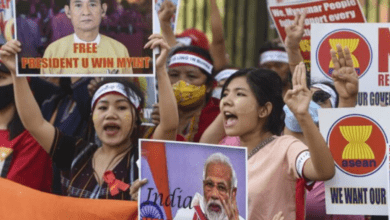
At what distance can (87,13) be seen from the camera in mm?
4824

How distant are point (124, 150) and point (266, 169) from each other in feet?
3.32

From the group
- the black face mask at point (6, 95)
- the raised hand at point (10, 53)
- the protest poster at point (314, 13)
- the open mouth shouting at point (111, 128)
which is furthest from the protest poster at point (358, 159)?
the black face mask at point (6, 95)

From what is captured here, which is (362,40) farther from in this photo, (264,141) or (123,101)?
(123,101)

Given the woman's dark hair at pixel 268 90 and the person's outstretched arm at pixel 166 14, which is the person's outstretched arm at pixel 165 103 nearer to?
the woman's dark hair at pixel 268 90

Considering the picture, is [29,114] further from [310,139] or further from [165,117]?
[310,139]

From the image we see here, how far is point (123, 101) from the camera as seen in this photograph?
507cm

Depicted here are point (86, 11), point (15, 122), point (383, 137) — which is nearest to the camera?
point (383, 137)

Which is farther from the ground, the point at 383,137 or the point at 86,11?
the point at 86,11

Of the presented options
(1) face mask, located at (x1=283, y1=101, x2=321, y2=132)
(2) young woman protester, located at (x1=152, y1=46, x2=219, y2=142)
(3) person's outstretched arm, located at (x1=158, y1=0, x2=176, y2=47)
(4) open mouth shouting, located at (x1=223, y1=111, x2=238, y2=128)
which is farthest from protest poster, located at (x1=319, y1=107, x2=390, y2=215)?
(3) person's outstretched arm, located at (x1=158, y1=0, x2=176, y2=47)

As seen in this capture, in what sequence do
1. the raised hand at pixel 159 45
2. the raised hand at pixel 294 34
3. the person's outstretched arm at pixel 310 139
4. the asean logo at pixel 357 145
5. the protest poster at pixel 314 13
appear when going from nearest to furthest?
the person's outstretched arm at pixel 310 139 < the asean logo at pixel 357 145 < the raised hand at pixel 159 45 < the raised hand at pixel 294 34 < the protest poster at pixel 314 13

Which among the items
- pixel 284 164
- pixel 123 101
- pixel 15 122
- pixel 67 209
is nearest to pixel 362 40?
pixel 284 164

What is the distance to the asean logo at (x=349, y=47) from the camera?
4.50 meters

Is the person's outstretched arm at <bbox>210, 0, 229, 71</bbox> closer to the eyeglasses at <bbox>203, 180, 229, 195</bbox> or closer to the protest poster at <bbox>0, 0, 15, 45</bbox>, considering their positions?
the protest poster at <bbox>0, 0, 15, 45</bbox>

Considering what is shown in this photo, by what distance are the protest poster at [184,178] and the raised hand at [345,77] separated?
61cm
